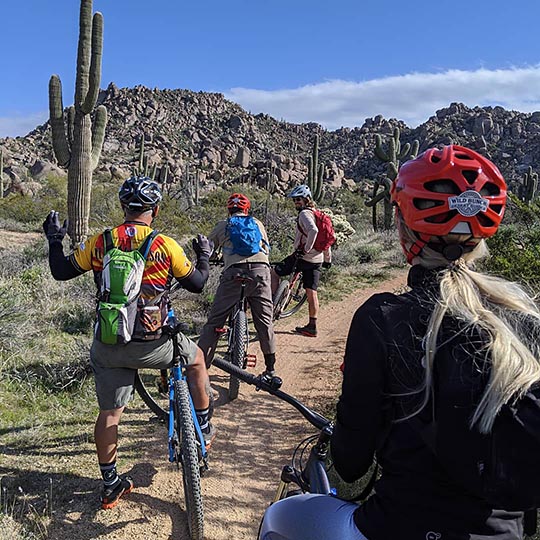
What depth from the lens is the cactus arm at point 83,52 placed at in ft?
34.6

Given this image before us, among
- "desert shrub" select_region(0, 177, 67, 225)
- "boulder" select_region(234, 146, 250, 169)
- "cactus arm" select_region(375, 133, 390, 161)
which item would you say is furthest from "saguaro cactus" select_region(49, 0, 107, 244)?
"boulder" select_region(234, 146, 250, 169)

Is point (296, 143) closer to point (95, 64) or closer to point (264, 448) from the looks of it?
point (95, 64)

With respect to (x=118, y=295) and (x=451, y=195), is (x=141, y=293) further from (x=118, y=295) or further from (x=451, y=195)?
(x=451, y=195)

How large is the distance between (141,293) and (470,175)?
2.13 m

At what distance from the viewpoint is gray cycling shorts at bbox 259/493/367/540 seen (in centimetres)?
151

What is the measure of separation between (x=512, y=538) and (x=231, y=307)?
401cm

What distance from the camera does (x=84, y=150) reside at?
11062 mm

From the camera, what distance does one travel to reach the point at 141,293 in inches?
124

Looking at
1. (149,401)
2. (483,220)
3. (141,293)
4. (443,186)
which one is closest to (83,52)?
(149,401)

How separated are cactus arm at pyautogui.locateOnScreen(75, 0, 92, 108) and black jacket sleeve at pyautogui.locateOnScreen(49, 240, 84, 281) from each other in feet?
29.1

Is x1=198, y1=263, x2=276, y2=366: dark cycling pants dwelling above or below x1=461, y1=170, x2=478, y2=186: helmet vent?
below

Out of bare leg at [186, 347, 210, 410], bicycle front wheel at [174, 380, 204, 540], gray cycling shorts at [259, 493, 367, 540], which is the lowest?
bicycle front wheel at [174, 380, 204, 540]

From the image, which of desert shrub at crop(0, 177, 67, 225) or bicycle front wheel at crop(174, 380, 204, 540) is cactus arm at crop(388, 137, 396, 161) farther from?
bicycle front wheel at crop(174, 380, 204, 540)

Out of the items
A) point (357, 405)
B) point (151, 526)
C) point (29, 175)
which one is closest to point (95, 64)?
point (151, 526)
